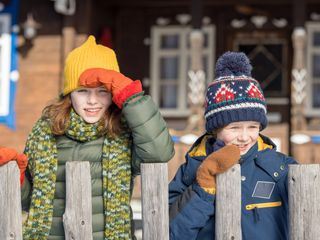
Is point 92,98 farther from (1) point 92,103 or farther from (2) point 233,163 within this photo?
(2) point 233,163

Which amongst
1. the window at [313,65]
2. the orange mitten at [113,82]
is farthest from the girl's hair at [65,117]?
the window at [313,65]

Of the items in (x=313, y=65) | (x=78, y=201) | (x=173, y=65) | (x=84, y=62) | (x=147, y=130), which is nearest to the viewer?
(x=78, y=201)

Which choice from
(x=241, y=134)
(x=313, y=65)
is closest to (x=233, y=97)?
(x=241, y=134)

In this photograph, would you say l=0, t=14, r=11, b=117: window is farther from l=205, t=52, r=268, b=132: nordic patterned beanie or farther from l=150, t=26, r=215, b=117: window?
l=205, t=52, r=268, b=132: nordic patterned beanie

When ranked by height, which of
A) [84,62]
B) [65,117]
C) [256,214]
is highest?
[84,62]

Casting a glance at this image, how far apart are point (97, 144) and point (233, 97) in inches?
25.2

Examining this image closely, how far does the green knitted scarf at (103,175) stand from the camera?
247cm

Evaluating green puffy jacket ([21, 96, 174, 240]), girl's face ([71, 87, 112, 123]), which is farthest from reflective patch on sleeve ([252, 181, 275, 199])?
girl's face ([71, 87, 112, 123])

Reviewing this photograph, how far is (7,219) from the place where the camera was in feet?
7.48

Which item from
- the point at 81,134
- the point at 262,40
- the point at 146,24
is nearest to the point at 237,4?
the point at 262,40

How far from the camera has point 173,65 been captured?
32.2 feet

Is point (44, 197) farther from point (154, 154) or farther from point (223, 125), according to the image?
point (223, 125)

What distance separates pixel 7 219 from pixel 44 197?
0.86ft

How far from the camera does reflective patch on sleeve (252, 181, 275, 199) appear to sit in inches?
90.5
